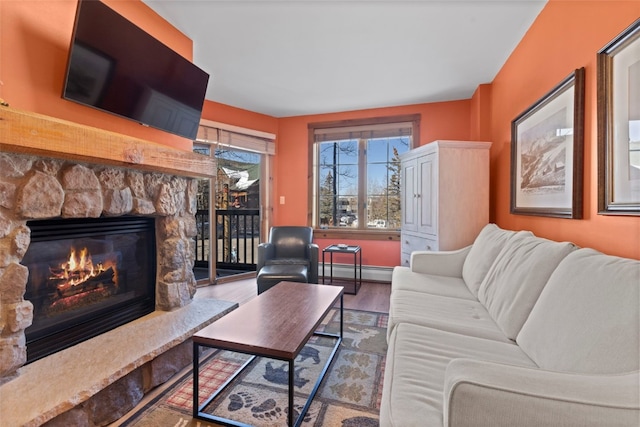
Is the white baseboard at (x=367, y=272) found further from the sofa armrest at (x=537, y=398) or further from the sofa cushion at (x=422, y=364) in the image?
the sofa armrest at (x=537, y=398)

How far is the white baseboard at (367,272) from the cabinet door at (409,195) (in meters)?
0.78

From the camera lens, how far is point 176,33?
229 cm

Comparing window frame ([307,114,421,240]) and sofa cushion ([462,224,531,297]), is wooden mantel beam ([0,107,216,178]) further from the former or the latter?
window frame ([307,114,421,240])

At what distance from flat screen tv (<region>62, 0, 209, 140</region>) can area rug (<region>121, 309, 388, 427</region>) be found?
5.62 ft

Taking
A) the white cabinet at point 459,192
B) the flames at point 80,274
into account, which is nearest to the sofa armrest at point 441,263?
the white cabinet at point 459,192

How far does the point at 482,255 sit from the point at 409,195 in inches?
57.0

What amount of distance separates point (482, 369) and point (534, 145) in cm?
204

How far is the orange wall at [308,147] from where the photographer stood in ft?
12.3

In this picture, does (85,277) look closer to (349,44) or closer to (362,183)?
(349,44)

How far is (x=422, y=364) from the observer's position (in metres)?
1.13

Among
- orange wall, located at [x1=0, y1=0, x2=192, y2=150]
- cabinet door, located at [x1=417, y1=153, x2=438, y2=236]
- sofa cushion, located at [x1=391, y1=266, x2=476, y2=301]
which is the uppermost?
orange wall, located at [x1=0, y1=0, x2=192, y2=150]

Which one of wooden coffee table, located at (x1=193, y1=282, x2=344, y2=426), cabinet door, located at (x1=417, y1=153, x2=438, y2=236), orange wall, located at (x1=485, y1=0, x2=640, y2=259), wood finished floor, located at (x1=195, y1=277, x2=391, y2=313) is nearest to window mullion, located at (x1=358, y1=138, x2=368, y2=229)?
wood finished floor, located at (x1=195, y1=277, x2=391, y2=313)

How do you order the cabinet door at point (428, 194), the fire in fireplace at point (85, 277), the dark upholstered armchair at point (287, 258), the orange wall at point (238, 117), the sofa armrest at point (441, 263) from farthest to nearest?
the orange wall at point (238, 117) → the cabinet door at point (428, 194) → the dark upholstered armchair at point (287, 258) → the sofa armrest at point (441, 263) → the fire in fireplace at point (85, 277)

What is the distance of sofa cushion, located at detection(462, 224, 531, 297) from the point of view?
2.02 m
